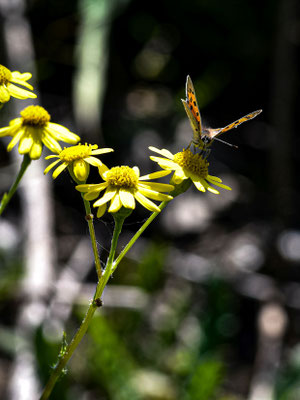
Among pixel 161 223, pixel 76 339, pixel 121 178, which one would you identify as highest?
pixel 161 223

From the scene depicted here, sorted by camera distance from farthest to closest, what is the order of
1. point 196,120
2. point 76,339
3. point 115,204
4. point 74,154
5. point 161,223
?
point 161,223 < point 196,120 < point 74,154 < point 115,204 < point 76,339

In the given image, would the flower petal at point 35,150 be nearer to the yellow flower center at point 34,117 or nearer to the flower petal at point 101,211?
the yellow flower center at point 34,117

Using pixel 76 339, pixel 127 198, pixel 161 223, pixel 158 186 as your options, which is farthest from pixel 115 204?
pixel 161 223

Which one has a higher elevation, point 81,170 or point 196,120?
point 196,120

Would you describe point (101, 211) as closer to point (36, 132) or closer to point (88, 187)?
point (88, 187)

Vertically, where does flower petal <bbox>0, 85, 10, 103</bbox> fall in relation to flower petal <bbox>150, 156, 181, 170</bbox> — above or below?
above

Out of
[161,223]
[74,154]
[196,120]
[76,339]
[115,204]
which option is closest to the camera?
[76,339]

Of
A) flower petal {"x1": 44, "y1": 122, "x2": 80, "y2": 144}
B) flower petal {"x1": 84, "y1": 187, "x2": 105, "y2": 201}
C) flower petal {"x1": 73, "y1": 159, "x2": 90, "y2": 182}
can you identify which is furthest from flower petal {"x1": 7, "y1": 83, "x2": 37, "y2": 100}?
flower petal {"x1": 84, "y1": 187, "x2": 105, "y2": 201}

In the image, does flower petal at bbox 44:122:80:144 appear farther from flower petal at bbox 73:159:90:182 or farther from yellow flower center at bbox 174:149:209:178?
yellow flower center at bbox 174:149:209:178
